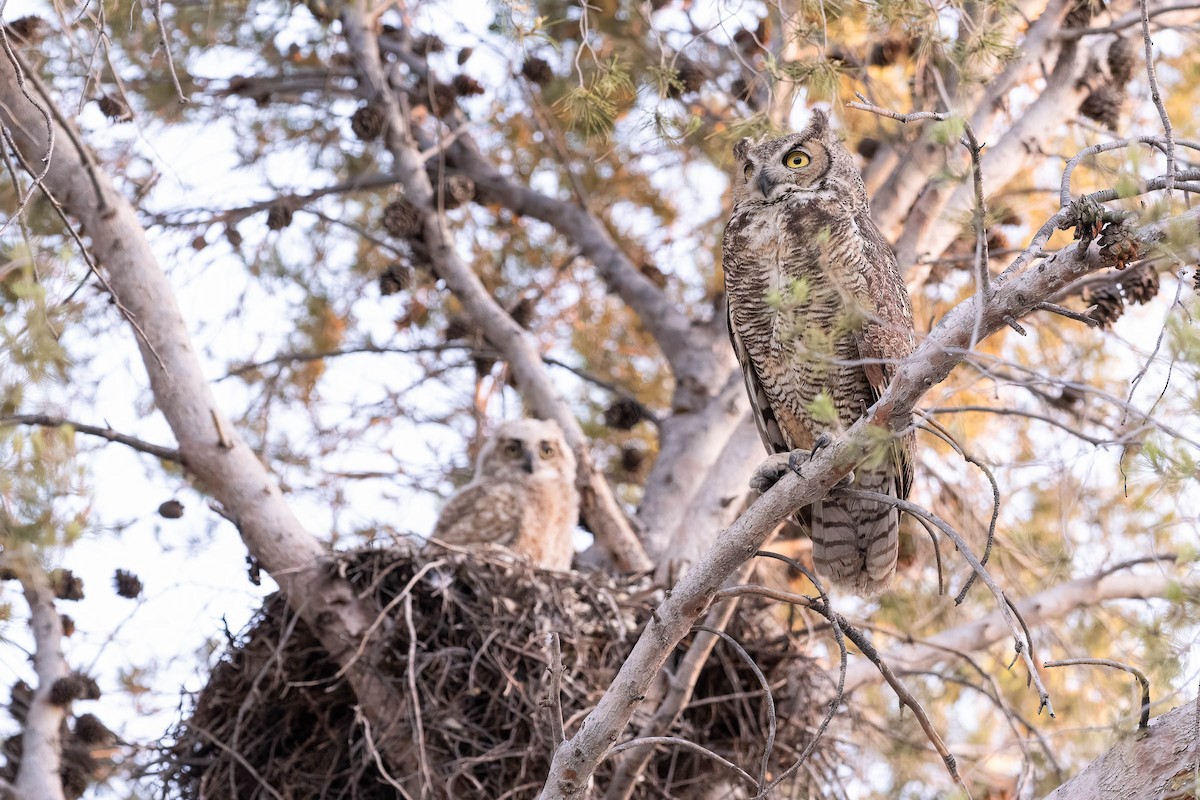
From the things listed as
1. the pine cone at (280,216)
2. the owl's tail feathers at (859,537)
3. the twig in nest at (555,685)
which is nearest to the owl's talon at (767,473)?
the owl's tail feathers at (859,537)

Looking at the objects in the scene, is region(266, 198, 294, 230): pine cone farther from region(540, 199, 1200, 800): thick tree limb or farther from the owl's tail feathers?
region(540, 199, 1200, 800): thick tree limb

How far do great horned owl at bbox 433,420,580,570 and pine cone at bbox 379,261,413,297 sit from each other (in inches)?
29.4

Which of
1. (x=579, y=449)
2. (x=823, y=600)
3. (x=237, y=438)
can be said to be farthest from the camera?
(x=579, y=449)

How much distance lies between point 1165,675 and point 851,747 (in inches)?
92.2

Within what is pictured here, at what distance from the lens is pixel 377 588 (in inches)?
160

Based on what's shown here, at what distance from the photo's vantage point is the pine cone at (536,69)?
16.1ft

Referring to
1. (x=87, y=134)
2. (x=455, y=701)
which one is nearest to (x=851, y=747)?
(x=455, y=701)

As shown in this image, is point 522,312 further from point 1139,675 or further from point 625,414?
point 1139,675

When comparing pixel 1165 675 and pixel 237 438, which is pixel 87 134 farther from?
pixel 1165 675

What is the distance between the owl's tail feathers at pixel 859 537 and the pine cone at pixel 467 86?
8.22ft

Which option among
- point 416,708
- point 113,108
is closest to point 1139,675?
point 416,708

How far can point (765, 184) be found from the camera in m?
3.70

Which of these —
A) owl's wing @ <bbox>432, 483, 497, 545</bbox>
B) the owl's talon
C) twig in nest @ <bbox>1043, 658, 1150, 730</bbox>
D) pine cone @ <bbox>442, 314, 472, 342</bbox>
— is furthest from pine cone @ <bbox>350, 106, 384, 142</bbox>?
twig in nest @ <bbox>1043, 658, 1150, 730</bbox>

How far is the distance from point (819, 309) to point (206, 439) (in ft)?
6.13
